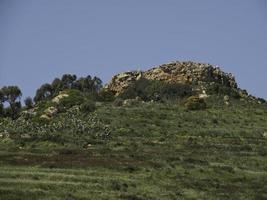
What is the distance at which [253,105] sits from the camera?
111062mm

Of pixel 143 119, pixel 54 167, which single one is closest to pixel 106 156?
pixel 54 167

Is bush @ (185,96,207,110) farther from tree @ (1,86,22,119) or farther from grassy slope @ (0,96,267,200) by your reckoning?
tree @ (1,86,22,119)

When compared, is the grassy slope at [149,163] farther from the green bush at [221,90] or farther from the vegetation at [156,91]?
the green bush at [221,90]

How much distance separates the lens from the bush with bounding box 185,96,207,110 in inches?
4089

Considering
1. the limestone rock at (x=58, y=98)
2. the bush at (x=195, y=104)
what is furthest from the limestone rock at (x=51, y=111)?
the bush at (x=195, y=104)

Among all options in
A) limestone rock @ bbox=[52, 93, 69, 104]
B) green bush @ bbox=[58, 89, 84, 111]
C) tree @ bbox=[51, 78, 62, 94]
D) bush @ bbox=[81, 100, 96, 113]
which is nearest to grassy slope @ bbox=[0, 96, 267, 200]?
bush @ bbox=[81, 100, 96, 113]

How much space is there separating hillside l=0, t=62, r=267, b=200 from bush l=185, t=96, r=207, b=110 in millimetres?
199

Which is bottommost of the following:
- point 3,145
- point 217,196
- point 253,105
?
point 217,196

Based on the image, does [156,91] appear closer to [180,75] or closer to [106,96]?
[180,75]

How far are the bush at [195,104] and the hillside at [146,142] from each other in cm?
20

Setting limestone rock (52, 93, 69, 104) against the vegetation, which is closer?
limestone rock (52, 93, 69, 104)

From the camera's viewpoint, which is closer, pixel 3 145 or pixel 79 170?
pixel 79 170

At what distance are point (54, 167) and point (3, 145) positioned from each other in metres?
19.6

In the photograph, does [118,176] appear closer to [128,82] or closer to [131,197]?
[131,197]
